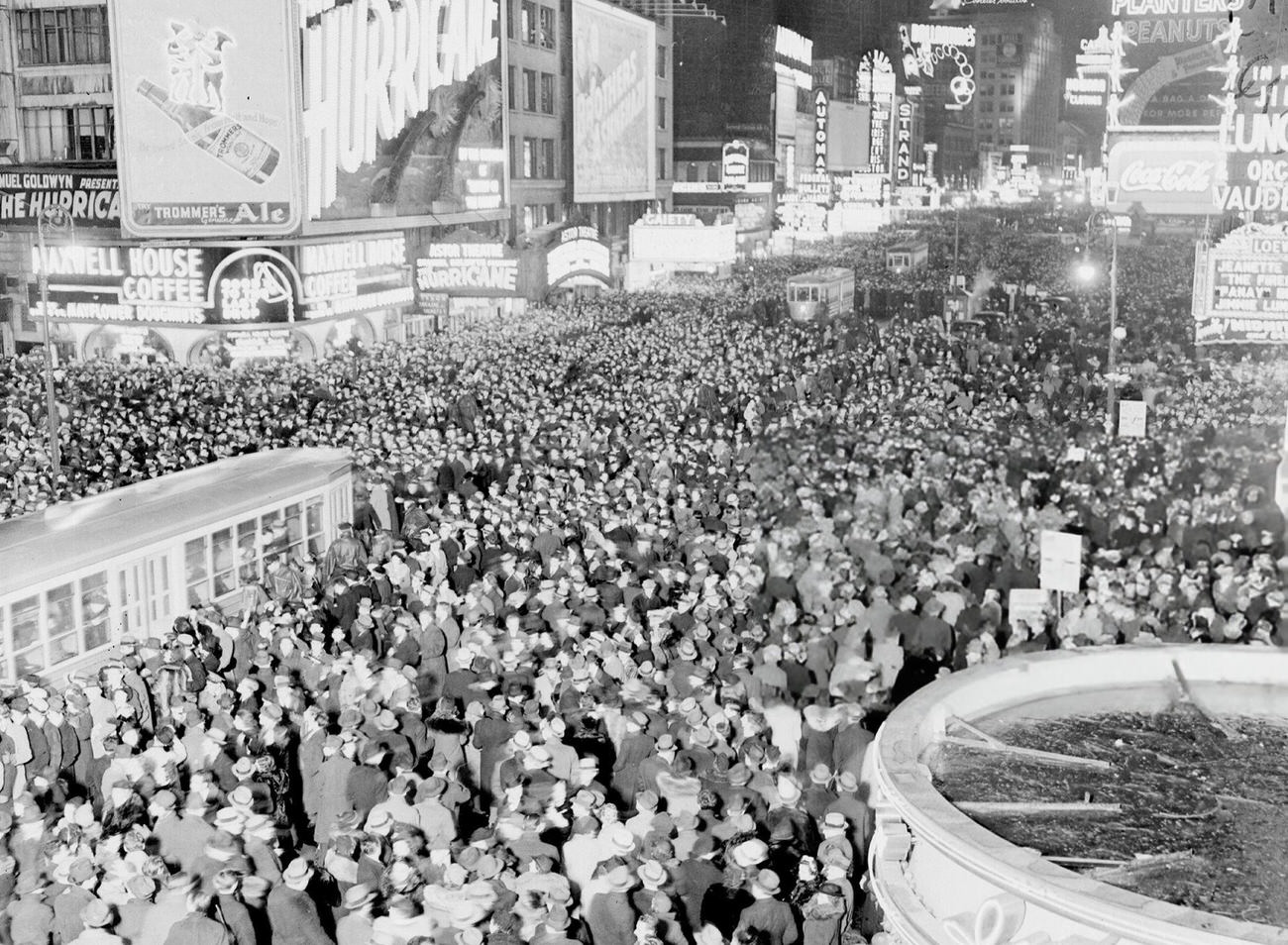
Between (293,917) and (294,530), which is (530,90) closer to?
(294,530)

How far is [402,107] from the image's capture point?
4706cm

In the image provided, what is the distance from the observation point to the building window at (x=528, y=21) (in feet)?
205

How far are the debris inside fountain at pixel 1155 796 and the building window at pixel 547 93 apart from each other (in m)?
59.5

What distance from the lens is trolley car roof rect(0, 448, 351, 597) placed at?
14203 mm

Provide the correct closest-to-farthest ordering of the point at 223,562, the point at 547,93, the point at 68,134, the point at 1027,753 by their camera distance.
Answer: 1. the point at 1027,753
2. the point at 223,562
3. the point at 68,134
4. the point at 547,93

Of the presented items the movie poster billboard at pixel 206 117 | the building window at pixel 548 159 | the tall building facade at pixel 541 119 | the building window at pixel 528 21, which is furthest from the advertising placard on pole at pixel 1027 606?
the building window at pixel 548 159

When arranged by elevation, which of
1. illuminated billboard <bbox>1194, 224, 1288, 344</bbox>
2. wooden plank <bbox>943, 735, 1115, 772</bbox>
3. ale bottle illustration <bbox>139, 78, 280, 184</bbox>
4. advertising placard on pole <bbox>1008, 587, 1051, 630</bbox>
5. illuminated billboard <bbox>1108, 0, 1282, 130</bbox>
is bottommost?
advertising placard on pole <bbox>1008, 587, 1051, 630</bbox>

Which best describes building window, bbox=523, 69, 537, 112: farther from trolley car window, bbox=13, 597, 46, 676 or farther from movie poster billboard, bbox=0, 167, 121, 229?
trolley car window, bbox=13, 597, 46, 676

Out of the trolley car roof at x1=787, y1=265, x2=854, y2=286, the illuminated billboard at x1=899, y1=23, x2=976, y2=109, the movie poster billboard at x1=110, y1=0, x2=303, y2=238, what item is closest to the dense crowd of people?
the movie poster billboard at x1=110, y1=0, x2=303, y2=238

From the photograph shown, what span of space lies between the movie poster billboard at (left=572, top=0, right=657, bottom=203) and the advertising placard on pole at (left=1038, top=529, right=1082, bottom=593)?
54.5 meters

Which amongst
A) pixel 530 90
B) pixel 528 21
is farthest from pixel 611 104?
pixel 528 21

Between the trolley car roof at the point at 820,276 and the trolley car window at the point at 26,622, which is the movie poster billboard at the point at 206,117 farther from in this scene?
the trolley car window at the point at 26,622

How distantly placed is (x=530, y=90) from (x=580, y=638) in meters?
54.6

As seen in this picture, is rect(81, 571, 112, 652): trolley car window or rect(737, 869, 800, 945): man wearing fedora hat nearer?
rect(737, 869, 800, 945): man wearing fedora hat
